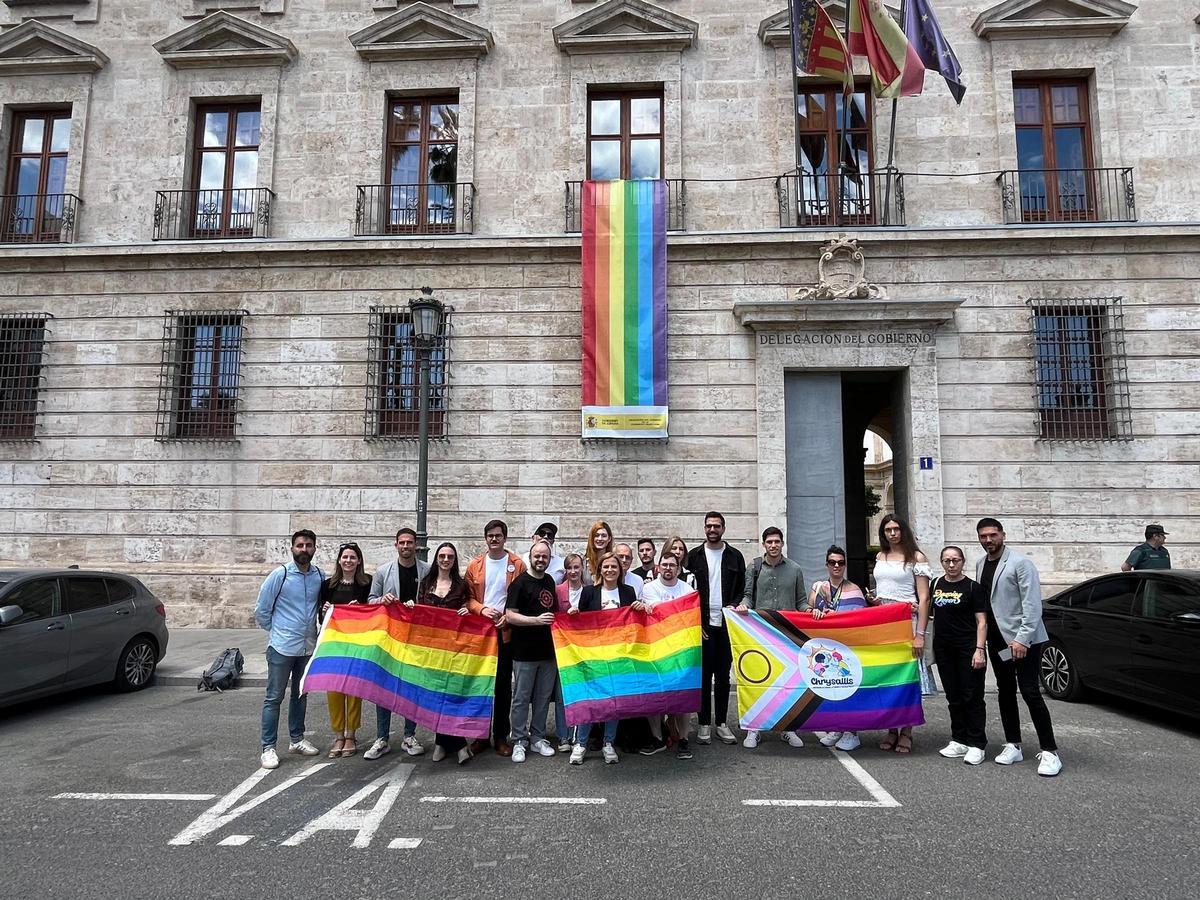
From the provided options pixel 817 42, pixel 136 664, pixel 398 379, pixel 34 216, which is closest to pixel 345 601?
pixel 136 664

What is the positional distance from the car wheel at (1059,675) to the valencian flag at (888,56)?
30.7 ft

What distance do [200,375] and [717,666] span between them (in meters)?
12.5

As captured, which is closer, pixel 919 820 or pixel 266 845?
pixel 266 845

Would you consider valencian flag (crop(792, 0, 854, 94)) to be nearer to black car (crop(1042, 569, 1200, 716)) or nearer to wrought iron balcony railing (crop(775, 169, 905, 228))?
wrought iron balcony railing (crop(775, 169, 905, 228))

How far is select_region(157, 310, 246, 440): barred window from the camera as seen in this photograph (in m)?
15.0

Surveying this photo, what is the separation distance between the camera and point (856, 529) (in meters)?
19.2

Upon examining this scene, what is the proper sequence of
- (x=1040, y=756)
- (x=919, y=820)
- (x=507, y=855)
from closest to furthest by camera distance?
(x=507, y=855)
(x=919, y=820)
(x=1040, y=756)

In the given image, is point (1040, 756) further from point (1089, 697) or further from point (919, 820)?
point (1089, 697)

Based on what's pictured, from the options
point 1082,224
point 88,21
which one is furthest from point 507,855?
point 88,21

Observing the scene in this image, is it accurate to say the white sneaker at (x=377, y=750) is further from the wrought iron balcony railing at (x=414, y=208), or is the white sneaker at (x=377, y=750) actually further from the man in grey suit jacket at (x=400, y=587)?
the wrought iron balcony railing at (x=414, y=208)

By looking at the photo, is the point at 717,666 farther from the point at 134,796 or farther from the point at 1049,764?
the point at 134,796

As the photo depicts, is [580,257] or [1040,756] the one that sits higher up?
[580,257]

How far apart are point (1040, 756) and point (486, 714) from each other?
4.48 meters

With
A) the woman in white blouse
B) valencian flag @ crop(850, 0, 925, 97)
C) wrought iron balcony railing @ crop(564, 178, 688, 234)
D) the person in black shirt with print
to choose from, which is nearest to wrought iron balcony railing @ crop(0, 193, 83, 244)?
wrought iron balcony railing @ crop(564, 178, 688, 234)
